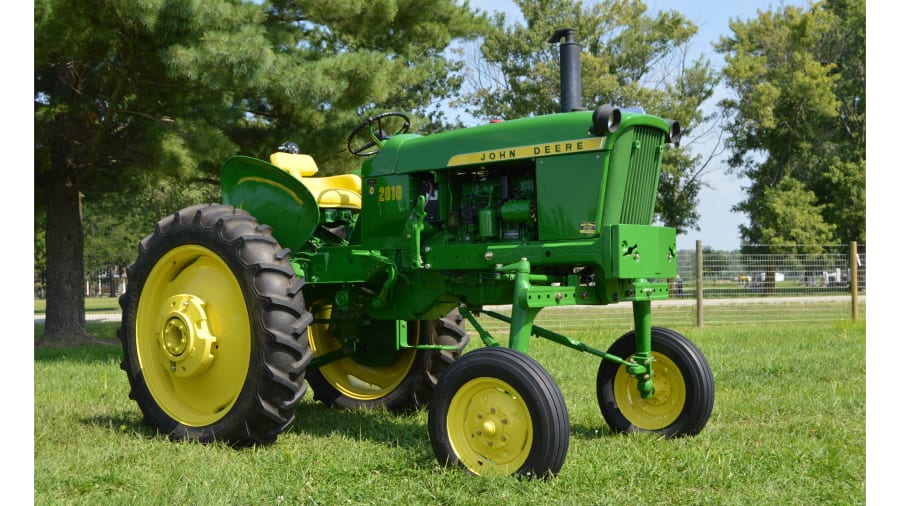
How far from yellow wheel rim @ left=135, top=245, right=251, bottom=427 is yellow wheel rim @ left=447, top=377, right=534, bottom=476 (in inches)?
59.8

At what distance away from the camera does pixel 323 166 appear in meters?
12.4

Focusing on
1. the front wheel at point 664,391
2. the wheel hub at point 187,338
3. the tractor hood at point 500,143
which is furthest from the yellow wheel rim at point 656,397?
the wheel hub at point 187,338

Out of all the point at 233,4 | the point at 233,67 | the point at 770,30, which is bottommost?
the point at 233,67

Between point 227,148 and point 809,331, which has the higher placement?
point 227,148

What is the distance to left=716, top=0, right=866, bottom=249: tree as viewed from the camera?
90.1ft

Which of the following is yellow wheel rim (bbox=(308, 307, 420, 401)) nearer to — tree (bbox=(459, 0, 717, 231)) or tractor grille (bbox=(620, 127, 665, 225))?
tractor grille (bbox=(620, 127, 665, 225))

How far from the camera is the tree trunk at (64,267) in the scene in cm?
1287

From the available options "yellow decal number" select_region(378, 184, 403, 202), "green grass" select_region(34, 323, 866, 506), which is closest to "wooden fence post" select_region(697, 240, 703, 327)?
"green grass" select_region(34, 323, 866, 506)

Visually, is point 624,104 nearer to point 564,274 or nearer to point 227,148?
point 227,148

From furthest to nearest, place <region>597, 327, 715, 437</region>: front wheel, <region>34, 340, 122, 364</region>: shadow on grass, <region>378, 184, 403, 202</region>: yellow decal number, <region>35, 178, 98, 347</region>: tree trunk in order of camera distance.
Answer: <region>35, 178, 98, 347</region>: tree trunk
<region>34, 340, 122, 364</region>: shadow on grass
<region>378, 184, 403, 202</region>: yellow decal number
<region>597, 327, 715, 437</region>: front wheel

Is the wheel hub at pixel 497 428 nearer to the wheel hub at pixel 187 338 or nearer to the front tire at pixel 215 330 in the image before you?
the front tire at pixel 215 330

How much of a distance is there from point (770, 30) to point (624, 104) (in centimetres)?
775

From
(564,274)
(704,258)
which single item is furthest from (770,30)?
(564,274)

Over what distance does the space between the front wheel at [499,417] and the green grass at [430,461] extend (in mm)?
121
